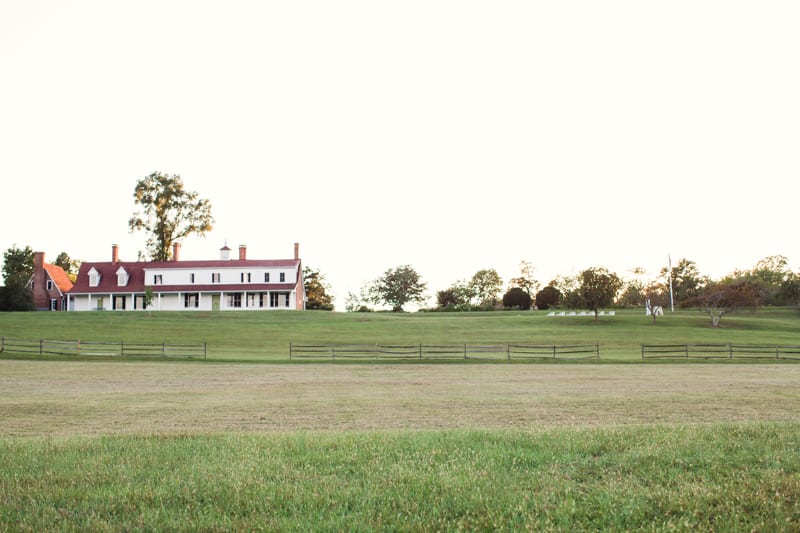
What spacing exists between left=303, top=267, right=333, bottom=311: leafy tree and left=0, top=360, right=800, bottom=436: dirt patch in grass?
7037 centimetres

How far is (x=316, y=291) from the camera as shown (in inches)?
4203

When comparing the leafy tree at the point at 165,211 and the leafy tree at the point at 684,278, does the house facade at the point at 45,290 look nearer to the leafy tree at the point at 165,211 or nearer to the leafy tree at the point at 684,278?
the leafy tree at the point at 165,211

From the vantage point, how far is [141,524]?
5.86m

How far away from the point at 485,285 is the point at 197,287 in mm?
55369

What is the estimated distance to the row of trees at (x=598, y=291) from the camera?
69.7 m

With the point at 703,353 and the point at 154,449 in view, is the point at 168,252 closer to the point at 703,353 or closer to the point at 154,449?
the point at 703,353

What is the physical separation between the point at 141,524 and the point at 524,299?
100582mm

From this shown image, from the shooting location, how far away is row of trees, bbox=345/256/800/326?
69.7 m

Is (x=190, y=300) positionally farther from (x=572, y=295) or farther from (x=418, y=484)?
(x=418, y=484)

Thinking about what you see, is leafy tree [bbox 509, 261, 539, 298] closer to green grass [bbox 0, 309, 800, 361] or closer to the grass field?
green grass [bbox 0, 309, 800, 361]

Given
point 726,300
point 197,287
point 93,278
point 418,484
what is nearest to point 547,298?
point 726,300

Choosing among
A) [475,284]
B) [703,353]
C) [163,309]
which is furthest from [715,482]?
[475,284]

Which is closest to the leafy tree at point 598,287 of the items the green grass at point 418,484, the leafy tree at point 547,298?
the leafy tree at point 547,298

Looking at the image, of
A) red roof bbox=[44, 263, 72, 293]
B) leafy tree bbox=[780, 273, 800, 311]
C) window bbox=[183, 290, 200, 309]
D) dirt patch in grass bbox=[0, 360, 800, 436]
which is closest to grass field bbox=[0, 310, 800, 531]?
dirt patch in grass bbox=[0, 360, 800, 436]
